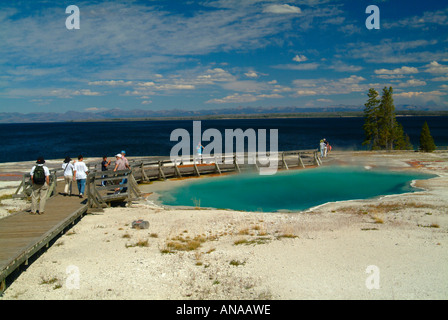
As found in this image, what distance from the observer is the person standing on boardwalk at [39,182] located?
40.8 ft

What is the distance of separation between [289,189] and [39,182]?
16.5 meters

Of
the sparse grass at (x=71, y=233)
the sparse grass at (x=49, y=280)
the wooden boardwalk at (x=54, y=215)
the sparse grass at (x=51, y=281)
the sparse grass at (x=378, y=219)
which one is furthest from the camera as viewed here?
the sparse grass at (x=378, y=219)

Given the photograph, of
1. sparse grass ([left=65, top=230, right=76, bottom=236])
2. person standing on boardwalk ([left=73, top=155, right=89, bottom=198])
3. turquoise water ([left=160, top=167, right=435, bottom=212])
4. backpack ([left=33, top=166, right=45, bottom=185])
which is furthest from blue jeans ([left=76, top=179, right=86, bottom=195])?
turquoise water ([left=160, top=167, right=435, bottom=212])

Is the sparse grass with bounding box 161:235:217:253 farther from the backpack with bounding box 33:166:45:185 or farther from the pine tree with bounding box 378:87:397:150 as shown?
the pine tree with bounding box 378:87:397:150

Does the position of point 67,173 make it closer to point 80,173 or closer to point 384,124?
point 80,173

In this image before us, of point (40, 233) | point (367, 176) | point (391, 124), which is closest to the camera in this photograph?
point (40, 233)

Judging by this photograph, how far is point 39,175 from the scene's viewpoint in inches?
490

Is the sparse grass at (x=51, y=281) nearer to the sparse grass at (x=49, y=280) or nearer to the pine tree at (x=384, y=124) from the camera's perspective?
the sparse grass at (x=49, y=280)

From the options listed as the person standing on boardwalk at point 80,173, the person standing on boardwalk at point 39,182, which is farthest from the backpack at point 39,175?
the person standing on boardwalk at point 80,173
